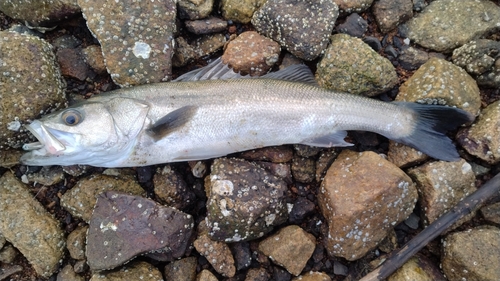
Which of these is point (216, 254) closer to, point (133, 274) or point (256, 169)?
point (133, 274)

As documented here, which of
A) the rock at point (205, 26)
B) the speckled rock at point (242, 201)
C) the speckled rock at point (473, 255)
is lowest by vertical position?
the speckled rock at point (473, 255)

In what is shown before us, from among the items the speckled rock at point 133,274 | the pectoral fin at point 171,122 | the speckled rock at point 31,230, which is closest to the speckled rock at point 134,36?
the pectoral fin at point 171,122

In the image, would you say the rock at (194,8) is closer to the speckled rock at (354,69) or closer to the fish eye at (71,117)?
the speckled rock at (354,69)

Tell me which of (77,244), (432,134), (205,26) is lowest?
(77,244)

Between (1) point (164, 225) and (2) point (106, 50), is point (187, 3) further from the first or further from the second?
(1) point (164, 225)

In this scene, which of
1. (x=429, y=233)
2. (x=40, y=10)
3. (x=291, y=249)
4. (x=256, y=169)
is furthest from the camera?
(x=40, y=10)

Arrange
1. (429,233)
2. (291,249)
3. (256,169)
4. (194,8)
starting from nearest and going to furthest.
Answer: (429,233), (291,249), (256,169), (194,8)

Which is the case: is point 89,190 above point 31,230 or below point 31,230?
above

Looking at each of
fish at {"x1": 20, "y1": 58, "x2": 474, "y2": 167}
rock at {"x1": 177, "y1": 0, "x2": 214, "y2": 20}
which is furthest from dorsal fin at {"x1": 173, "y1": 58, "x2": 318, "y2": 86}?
rock at {"x1": 177, "y1": 0, "x2": 214, "y2": 20}

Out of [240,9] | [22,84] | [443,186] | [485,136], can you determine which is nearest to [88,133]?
[22,84]
